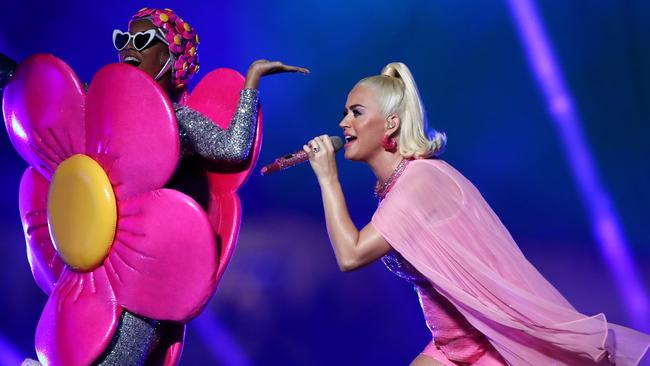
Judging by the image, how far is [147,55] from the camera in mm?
1822

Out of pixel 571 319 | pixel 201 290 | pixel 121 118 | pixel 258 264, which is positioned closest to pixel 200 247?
pixel 201 290

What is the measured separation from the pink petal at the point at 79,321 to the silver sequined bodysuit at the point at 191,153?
40 millimetres

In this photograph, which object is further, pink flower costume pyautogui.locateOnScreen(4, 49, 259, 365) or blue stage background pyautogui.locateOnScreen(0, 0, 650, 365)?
blue stage background pyautogui.locateOnScreen(0, 0, 650, 365)

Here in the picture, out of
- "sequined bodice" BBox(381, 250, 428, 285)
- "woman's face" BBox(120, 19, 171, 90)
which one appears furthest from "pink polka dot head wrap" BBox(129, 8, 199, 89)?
"sequined bodice" BBox(381, 250, 428, 285)

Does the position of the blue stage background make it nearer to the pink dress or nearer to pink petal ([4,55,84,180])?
pink petal ([4,55,84,180])

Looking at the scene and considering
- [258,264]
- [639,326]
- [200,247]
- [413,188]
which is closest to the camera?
[200,247]

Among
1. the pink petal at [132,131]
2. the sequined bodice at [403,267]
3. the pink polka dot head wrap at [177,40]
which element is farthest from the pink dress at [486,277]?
the pink polka dot head wrap at [177,40]

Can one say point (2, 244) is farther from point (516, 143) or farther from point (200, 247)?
point (516, 143)

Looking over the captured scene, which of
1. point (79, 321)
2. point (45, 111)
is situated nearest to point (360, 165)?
point (45, 111)

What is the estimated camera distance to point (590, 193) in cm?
300

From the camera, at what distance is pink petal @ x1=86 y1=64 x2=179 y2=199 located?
161cm

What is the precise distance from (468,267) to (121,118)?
88 cm

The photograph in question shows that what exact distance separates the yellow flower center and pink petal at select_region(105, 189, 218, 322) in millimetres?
37

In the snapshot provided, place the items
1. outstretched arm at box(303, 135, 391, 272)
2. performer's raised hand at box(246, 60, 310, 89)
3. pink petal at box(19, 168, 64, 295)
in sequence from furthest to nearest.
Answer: pink petal at box(19, 168, 64, 295), performer's raised hand at box(246, 60, 310, 89), outstretched arm at box(303, 135, 391, 272)
